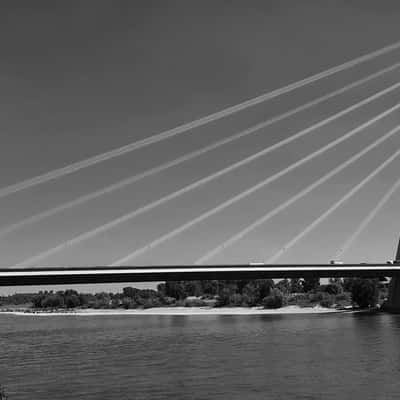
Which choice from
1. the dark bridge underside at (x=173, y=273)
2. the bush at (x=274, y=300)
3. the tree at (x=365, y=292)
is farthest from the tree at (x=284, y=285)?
the dark bridge underside at (x=173, y=273)

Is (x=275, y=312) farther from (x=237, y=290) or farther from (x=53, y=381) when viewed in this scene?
(x=53, y=381)

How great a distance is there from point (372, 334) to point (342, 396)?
2081cm

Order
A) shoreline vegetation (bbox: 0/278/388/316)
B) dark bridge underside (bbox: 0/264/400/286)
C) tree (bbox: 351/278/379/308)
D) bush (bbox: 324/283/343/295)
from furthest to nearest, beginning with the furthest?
bush (bbox: 324/283/343/295), shoreline vegetation (bbox: 0/278/388/316), tree (bbox: 351/278/379/308), dark bridge underside (bbox: 0/264/400/286)

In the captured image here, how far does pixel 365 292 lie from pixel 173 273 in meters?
37.9

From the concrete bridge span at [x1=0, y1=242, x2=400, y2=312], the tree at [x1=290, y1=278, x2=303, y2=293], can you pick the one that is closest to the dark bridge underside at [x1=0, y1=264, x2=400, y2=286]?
the concrete bridge span at [x1=0, y1=242, x2=400, y2=312]

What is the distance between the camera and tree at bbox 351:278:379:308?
74.2 m

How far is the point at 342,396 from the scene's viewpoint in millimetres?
17859

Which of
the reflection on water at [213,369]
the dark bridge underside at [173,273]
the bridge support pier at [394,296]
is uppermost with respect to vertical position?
the dark bridge underside at [173,273]

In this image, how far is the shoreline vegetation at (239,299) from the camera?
79875mm

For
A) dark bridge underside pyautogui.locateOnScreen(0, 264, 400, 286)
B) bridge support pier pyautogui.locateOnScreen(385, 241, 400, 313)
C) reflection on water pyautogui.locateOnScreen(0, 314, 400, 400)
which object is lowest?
reflection on water pyautogui.locateOnScreen(0, 314, 400, 400)

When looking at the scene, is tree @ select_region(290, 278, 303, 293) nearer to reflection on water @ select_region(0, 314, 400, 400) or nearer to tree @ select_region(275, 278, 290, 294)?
tree @ select_region(275, 278, 290, 294)

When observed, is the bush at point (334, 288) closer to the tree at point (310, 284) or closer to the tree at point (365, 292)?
the tree at point (310, 284)

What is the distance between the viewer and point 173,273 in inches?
1757

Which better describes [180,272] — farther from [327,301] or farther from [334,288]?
[334,288]
